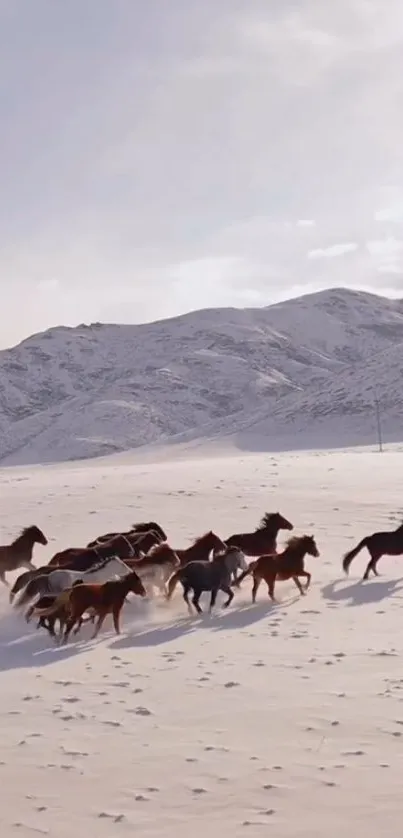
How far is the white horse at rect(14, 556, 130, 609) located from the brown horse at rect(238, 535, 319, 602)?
2.13 metres

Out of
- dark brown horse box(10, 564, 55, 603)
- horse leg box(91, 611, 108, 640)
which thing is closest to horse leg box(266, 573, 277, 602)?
horse leg box(91, 611, 108, 640)

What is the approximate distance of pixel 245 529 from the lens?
2012cm

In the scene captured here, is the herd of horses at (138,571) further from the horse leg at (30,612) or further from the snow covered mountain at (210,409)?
the snow covered mountain at (210,409)

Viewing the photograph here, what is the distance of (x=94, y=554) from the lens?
45.0 feet

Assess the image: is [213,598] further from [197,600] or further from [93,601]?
[93,601]

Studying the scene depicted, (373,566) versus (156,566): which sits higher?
(156,566)

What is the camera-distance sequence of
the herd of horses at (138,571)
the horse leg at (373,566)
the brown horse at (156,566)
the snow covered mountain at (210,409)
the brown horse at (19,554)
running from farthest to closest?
the snow covered mountain at (210,409) < the brown horse at (19,554) < the horse leg at (373,566) < the brown horse at (156,566) < the herd of horses at (138,571)

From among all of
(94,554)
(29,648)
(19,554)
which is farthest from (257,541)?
(29,648)

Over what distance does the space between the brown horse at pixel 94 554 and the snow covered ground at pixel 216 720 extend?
4.31ft

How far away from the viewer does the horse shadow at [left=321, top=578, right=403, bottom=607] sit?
40.6 ft

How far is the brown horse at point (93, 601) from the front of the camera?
10641mm

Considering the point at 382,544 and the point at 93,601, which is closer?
the point at 93,601

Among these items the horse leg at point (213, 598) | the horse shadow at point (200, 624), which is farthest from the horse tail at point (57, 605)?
the horse leg at point (213, 598)

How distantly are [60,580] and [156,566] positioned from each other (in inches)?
66.2
